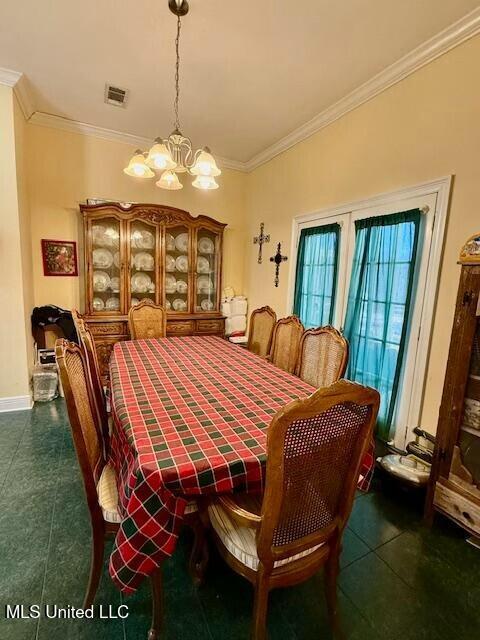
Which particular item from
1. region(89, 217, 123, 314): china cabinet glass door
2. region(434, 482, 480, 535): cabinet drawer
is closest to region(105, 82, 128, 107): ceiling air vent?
region(89, 217, 123, 314): china cabinet glass door

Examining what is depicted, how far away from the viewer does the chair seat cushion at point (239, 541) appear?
0.97m

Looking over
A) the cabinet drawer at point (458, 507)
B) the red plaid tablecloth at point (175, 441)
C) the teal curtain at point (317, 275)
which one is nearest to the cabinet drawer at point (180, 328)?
the teal curtain at point (317, 275)

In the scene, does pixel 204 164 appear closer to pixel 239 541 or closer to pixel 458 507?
pixel 239 541

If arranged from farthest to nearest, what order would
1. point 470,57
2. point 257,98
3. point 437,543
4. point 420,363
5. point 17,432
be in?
point 257,98, point 17,432, point 420,363, point 470,57, point 437,543

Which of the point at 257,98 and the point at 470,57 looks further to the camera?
the point at 257,98

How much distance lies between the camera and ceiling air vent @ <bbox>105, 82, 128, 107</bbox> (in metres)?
2.55

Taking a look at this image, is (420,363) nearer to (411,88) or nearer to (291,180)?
(411,88)

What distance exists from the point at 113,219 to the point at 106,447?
267cm

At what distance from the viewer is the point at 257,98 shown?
2.62m

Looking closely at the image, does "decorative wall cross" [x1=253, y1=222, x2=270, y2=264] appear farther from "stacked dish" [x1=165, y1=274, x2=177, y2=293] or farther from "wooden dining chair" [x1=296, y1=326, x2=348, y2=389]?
"wooden dining chair" [x1=296, y1=326, x2=348, y2=389]

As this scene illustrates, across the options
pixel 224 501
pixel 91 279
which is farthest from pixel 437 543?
pixel 91 279

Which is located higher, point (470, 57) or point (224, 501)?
point (470, 57)

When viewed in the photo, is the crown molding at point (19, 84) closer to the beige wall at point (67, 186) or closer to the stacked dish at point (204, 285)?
the beige wall at point (67, 186)

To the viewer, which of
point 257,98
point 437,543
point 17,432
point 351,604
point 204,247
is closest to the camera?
point 351,604
